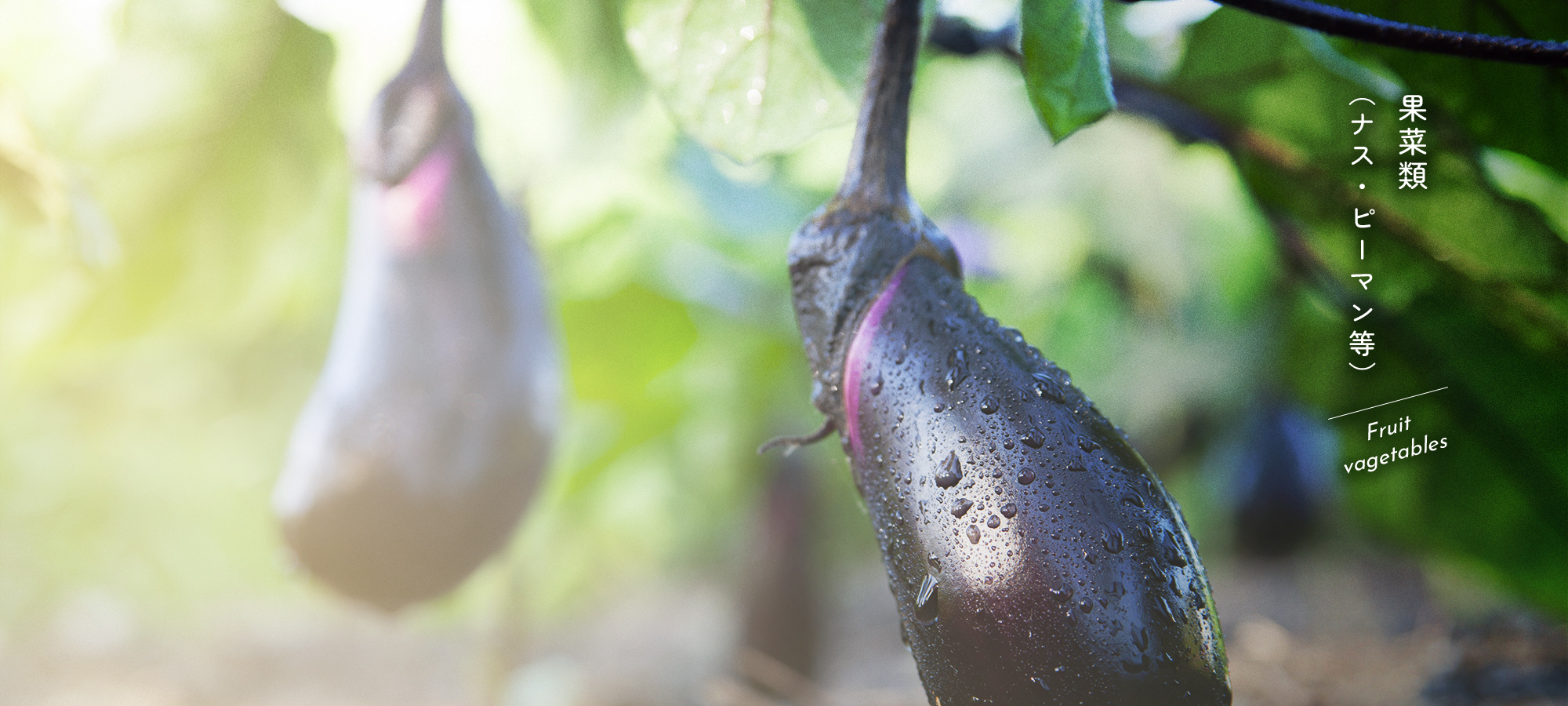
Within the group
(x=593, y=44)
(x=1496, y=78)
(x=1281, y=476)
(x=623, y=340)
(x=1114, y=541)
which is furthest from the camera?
(x=1281, y=476)

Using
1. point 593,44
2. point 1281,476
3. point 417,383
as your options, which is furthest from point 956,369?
point 1281,476

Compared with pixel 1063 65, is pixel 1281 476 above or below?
below

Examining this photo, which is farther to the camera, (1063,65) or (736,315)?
(736,315)

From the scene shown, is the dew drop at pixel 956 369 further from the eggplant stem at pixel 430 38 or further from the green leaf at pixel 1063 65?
the eggplant stem at pixel 430 38

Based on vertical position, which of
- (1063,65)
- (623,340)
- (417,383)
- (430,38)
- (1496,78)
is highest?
(1496,78)

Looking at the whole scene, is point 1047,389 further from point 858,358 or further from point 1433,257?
point 1433,257

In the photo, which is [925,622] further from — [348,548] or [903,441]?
[348,548]
